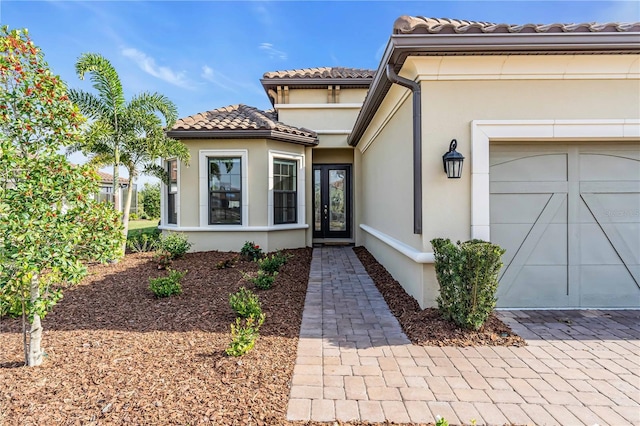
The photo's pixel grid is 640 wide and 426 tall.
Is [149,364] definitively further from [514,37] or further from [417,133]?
[514,37]

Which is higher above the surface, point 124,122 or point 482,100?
point 124,122

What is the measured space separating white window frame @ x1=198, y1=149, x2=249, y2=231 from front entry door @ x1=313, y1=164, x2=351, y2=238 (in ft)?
11.0

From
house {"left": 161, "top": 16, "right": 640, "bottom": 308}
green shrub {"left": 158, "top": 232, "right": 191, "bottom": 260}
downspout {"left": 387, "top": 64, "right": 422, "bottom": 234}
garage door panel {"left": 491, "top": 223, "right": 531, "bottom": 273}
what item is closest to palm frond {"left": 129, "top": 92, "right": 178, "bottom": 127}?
green shrub {"left": 158, "top": 232, "right": 191, "bottom": 260}

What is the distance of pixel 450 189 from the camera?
433 centimetres

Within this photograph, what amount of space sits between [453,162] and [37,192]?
4.50 metres

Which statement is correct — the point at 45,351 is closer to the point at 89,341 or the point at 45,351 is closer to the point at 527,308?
the point at 89,341

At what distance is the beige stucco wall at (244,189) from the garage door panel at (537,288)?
6.11 meters

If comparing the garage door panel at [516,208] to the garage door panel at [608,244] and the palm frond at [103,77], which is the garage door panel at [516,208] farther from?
the palm frond at [103,77]

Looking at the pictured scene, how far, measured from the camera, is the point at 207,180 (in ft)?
29.2

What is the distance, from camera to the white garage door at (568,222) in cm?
454

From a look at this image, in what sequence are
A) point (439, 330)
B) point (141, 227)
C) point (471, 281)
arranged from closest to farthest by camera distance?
point (471, 281) → point (439, 330) → point (141, 227)

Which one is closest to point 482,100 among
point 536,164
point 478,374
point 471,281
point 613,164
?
point 536,164

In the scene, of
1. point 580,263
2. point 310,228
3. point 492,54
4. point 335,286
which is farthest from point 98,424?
point 310,228

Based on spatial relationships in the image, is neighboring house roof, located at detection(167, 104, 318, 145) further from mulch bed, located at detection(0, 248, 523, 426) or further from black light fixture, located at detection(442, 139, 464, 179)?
black light fixture, located at detection(442, 139, 464, 179)
